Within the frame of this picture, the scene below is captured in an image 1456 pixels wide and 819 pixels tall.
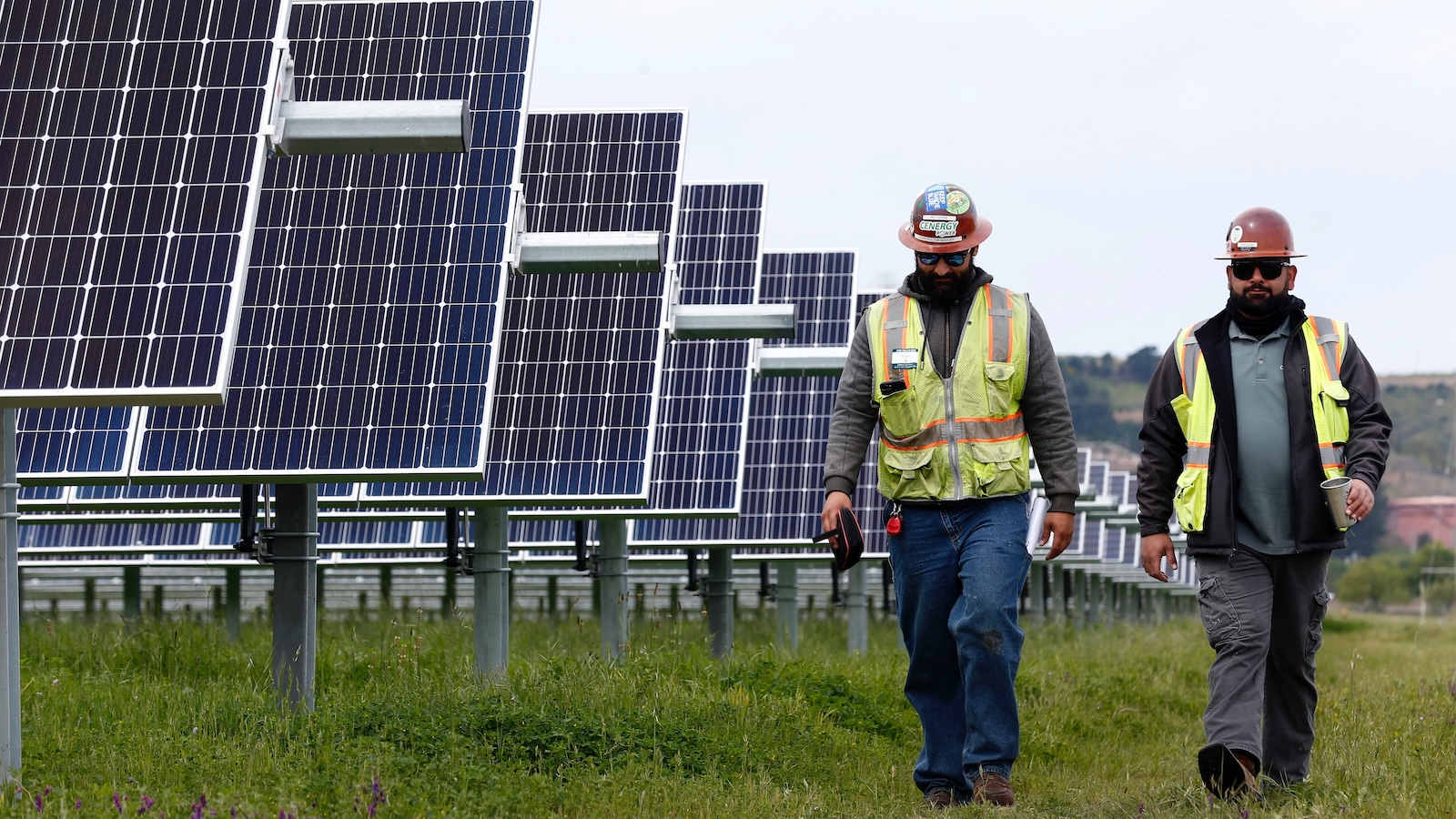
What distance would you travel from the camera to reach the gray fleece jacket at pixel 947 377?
754cm

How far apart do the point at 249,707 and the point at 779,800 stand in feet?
9.68

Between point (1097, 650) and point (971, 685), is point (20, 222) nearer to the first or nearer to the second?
point (971, 685)

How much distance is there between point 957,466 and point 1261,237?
1456 mm

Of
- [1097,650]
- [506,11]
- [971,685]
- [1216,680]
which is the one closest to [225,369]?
[971,685]

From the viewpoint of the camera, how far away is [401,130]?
8.01 meters

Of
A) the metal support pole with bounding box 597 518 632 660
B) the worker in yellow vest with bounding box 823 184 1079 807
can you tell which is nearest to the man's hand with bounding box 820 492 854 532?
the worker in yellow vest with bounding box 823 184 1079 807

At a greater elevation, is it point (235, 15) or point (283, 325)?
point (235, 15)

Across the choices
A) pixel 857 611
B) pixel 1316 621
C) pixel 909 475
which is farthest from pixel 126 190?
pixel 857 611

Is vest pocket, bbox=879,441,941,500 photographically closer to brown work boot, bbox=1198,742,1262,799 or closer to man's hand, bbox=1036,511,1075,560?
man's hand, bbox=1036,511,1075,560

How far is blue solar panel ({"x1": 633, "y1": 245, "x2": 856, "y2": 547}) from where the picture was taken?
1805 cm

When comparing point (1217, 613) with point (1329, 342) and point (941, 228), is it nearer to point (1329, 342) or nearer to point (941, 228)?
point (1329, 342)

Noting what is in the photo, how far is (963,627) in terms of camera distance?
23.8ft

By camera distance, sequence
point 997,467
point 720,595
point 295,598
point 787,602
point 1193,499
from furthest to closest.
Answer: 1. point 787,602
2. point 720,595
3. point 295,598
4. point 997,467
5. point 1193,499

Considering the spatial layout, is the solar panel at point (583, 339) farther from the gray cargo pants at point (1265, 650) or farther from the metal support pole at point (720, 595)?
the gray cargo pants at point (1265, 650)
